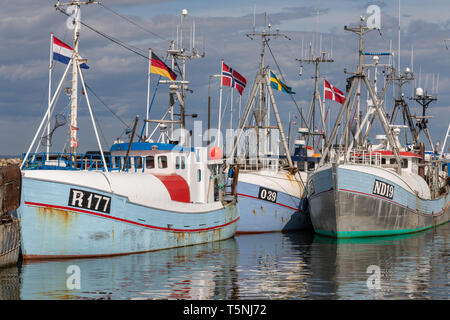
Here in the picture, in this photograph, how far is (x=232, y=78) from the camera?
149 feet

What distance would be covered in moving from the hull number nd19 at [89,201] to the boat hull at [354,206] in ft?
46.0

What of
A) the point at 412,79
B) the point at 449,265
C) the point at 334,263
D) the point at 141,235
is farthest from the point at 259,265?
the point at 412,79

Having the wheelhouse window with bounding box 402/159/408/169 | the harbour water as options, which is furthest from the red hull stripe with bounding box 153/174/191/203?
the wheelhouse window with bounding box 402/159/408/169

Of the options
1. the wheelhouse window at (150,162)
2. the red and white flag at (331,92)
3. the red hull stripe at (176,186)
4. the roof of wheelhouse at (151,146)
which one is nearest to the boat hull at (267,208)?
the roof of wheelhouse at (151,146)

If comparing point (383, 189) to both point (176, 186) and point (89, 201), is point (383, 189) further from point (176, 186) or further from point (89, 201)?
point (89, 201)

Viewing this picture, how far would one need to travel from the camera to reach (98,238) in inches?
1097

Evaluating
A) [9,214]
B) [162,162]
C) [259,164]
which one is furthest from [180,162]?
[259,164]

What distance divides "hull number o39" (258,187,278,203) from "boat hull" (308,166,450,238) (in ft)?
8.41

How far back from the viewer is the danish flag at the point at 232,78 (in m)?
44.8

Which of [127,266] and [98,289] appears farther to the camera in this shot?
[127,266]

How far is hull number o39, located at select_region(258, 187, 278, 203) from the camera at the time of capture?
140 feet

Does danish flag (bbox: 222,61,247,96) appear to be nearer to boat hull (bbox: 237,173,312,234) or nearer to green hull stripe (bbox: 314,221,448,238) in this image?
boat hull (bbox: 237,173,312,234)
